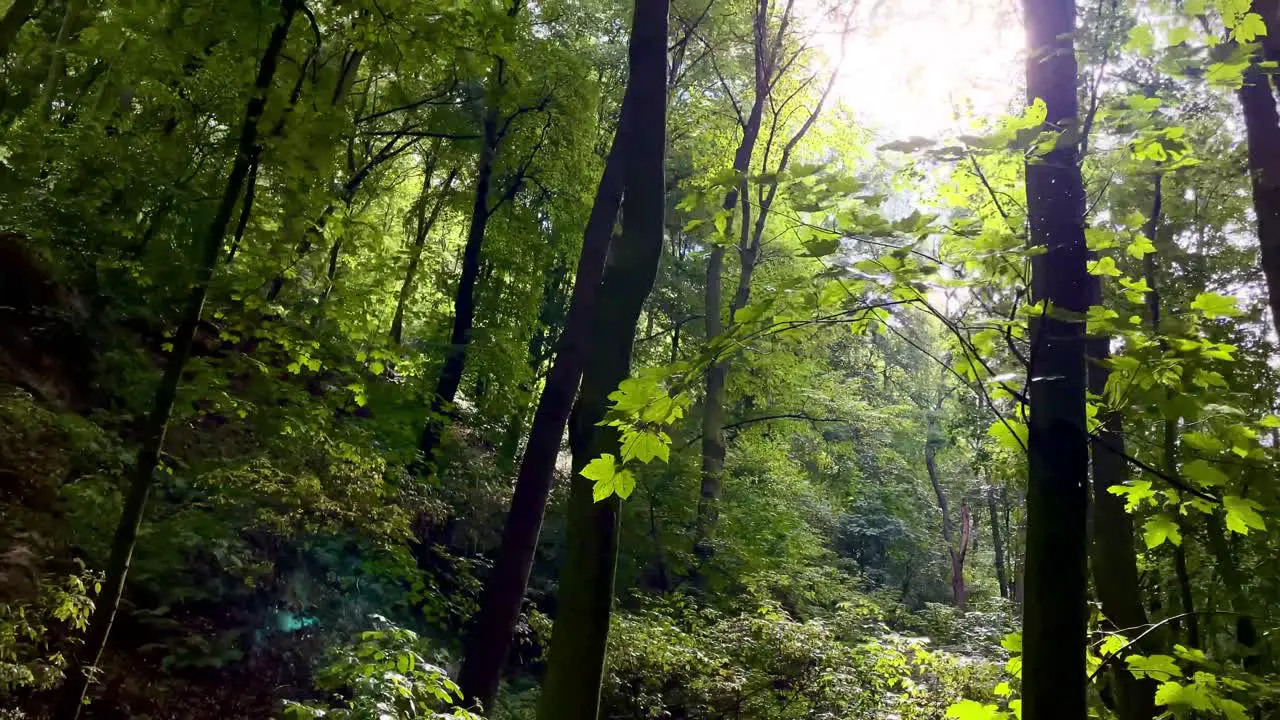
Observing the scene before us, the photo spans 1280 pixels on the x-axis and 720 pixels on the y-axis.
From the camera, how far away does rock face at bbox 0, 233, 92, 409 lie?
7.38 metres

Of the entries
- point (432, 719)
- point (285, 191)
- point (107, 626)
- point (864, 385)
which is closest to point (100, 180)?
point (285, 191)

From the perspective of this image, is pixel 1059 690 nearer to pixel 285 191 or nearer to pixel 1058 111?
pixel 1058 111

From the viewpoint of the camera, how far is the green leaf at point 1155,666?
2229mm

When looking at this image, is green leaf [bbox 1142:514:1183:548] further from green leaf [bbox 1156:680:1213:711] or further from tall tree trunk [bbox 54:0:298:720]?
tall tree trunk [bbox 54:0:298:720]

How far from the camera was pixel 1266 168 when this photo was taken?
11.6 feet

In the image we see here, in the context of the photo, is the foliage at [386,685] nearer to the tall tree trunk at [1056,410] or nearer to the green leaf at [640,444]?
the green leaf at [640,444]

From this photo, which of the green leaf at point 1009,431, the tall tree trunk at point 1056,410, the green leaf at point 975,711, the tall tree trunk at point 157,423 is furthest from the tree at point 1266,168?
the tall tree trunk at point 157,423

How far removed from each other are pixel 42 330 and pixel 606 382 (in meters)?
7.95

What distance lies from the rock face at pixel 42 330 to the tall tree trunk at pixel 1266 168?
9.60 metres

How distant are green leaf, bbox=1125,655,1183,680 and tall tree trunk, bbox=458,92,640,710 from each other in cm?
390

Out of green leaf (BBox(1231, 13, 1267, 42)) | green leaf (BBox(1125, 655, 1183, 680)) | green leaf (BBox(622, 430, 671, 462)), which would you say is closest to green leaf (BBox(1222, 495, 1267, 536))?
green leaf (BBox(1125, 655, 1183, 680))

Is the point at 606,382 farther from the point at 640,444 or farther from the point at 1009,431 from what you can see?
the point at 1009,431

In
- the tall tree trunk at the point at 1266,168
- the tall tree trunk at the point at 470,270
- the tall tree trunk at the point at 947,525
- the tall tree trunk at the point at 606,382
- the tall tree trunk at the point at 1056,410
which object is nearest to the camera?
the tall tree trunk at the point at 1056,410

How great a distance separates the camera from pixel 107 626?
360cm
